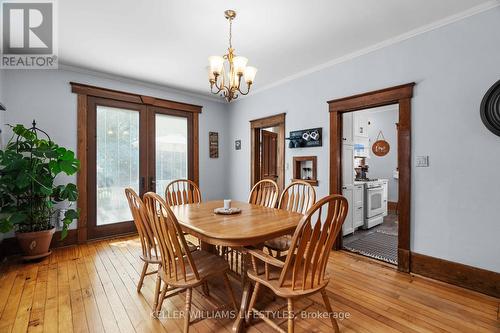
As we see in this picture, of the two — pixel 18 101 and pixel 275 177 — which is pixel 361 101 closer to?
pixel 275 177

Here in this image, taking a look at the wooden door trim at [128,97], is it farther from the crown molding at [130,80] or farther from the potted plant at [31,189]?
the potted plant at [31,189]

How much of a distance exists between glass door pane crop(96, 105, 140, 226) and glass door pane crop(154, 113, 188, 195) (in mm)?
368

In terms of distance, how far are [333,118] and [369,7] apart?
1.39 meters

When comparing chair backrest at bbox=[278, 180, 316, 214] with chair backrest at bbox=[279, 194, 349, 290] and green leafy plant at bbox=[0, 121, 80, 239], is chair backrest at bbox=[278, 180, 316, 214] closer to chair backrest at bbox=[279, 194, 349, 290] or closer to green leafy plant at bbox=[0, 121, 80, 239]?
chair backrest at bbox=[279, 194, 349, 290]

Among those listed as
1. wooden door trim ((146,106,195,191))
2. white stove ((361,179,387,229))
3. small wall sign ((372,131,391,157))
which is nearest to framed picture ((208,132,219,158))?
wooden door trim ((146,106,195,191))

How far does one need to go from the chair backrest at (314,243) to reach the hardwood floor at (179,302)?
0.56 metres

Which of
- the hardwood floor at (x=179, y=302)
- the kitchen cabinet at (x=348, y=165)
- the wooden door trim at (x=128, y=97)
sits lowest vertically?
the hardwood floor at (x=179, y=302)

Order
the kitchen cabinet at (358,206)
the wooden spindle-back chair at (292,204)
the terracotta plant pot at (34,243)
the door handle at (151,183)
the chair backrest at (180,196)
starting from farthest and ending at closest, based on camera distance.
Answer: the door handle at (151,183) → the kitchen cabinet at (358,206) → the chair backrest at (180,196) → the terracotta plant pot at (34,243) → the wooden spindle-back chair at (292,204)

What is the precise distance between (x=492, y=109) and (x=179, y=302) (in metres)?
3.26

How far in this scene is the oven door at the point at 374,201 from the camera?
4338 millimetres

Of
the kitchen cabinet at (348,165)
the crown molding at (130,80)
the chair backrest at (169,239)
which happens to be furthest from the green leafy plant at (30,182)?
the kitchen cabinet at (348,165)

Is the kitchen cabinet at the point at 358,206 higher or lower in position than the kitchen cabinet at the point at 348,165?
lower

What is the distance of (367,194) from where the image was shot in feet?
14.2

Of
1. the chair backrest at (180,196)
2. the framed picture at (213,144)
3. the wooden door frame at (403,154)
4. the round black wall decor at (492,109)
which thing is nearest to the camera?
the round black wall decor at (492,109)
